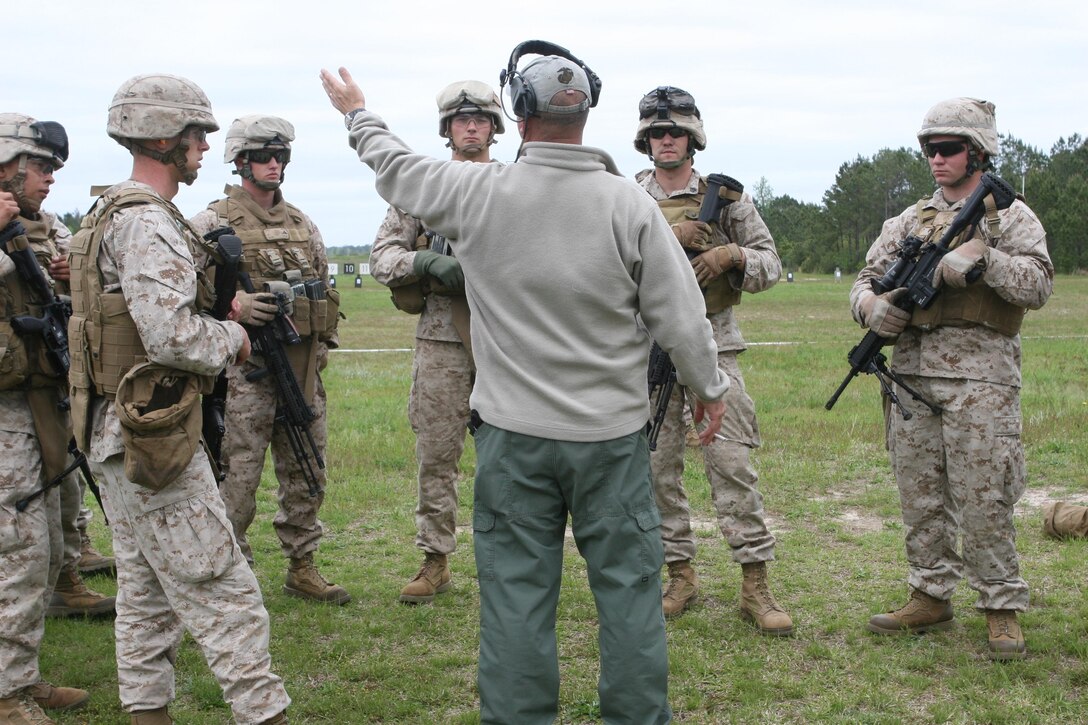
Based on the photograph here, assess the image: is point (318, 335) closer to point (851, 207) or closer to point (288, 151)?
point (288, 151)

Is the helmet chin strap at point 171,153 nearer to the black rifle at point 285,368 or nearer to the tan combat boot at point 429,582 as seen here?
the black rifle at point 285,368

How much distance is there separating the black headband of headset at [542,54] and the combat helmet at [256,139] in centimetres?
257

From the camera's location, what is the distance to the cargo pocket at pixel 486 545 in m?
3.82

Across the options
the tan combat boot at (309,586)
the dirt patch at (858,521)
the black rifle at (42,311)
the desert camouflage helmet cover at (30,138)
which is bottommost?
the tan combat boot at (309,586)

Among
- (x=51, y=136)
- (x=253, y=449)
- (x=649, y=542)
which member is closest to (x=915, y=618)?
(x=649, y=542)

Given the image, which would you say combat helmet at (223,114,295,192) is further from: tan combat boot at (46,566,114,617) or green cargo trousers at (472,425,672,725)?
green cargo trousers at (472,425,672,725)

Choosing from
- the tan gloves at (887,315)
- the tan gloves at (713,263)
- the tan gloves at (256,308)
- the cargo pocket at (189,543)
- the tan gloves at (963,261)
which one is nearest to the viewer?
the cargo pocket at (189,543)

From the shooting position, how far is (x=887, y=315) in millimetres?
5504

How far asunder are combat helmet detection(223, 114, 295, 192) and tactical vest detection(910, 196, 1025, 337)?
361 cm

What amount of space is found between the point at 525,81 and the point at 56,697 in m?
3.60

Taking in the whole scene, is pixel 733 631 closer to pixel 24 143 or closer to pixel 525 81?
pixel 525 81

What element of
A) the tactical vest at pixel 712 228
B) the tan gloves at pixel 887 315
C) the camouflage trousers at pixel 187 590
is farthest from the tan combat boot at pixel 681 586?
the camouflage trousers at pixel 187 590

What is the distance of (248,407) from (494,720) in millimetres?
2911

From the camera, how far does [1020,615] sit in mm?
5918
